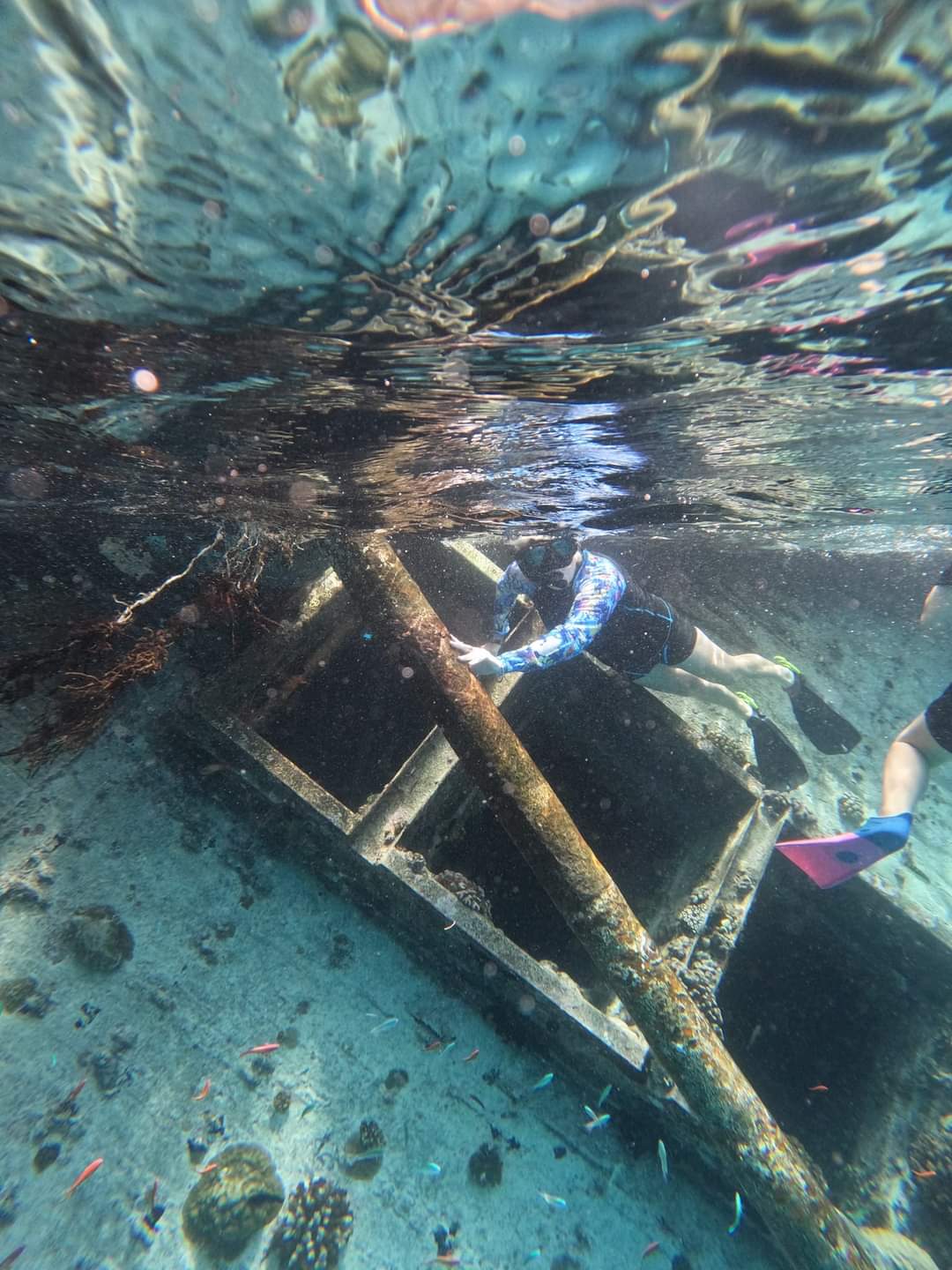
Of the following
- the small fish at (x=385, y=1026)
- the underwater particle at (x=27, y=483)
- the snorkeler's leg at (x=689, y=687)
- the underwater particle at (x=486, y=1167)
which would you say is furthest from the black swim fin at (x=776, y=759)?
the underwater particle at (x=27, y=483)

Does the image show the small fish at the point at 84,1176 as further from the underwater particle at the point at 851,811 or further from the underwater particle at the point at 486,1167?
the underwater particle at the point at 851,811

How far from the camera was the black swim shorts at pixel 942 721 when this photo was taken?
5852 mm

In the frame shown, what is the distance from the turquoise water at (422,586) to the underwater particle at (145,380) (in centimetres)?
3

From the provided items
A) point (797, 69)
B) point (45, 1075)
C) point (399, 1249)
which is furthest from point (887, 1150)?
point (797, 69)

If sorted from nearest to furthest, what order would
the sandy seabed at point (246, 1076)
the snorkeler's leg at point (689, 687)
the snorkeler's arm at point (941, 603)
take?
the sandy seabed at point (246, 1076), the snorkeler's leg at point (689, 687), the snorkeler's arm at point (941, 603)

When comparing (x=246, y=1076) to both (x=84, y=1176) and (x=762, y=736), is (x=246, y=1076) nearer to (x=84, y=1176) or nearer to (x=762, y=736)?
(x=84, y=1176)

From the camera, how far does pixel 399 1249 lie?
3854mm

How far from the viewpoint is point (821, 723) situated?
7.76 meters

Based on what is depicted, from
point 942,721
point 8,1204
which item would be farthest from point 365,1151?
point 942,721

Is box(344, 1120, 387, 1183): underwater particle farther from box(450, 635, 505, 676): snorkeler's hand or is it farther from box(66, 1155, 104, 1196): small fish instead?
box(450, 635, 505, 676): snorkeler's hand

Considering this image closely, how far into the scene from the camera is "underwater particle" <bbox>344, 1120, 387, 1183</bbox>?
4.10 metres

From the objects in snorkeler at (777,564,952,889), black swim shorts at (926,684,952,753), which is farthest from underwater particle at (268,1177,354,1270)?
black swim shorts at (926,684,952,753)

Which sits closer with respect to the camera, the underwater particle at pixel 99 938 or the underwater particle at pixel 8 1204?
the underwater particle at pixel 8 1204

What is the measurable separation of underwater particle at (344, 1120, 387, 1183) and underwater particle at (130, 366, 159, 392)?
562 centimetres
